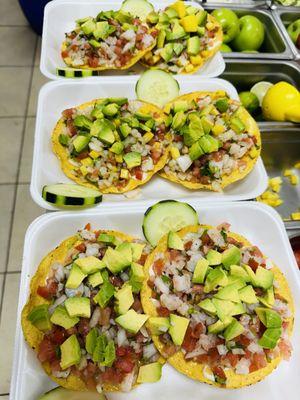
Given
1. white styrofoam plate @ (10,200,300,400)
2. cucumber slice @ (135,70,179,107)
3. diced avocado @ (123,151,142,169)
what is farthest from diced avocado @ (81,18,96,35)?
white styrofoam plate @ (10,200,300,400)

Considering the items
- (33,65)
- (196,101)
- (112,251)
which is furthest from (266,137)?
(33,65)

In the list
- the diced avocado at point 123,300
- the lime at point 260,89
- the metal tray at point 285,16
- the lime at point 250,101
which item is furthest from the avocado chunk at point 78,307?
the metal tray at point 285,16

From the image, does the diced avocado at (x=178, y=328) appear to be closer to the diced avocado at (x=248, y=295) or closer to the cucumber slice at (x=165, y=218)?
the diced avocado at (x=248, y=295)

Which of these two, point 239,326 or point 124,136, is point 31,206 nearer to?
point 124,136

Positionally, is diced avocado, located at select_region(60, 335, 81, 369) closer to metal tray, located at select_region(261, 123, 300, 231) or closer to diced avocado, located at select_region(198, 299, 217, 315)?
diced avocado, located at select_region(198, 299, 217, 315)

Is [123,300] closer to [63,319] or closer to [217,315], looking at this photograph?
[63,319]

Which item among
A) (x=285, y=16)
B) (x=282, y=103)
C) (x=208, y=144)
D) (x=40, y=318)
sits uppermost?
(x=285, y=16)

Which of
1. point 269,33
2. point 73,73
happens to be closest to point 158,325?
point 73,73
